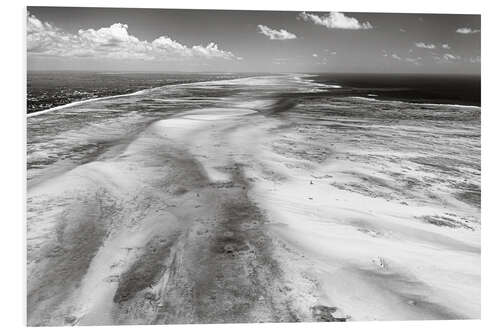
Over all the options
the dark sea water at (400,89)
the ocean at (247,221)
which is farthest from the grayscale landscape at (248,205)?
the dark sea water at (400,89)

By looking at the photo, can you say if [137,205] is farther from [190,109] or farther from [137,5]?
[190,109]

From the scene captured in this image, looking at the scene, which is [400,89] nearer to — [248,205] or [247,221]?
[248,205]

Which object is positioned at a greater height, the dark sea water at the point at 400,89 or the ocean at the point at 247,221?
the dark sea water at the point at 400,89

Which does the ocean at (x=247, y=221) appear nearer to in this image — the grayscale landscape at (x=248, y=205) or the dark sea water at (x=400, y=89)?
the grayscale landscape at (x=248, y=205)

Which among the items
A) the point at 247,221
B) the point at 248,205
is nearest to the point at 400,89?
the point at 248,205

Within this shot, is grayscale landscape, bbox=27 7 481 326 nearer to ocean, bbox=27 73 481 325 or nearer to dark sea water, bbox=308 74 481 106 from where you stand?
ocean, bbox=27 73 481 325

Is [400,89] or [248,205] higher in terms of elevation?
[400,89]

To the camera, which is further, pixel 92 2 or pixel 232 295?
pixel 92 2
